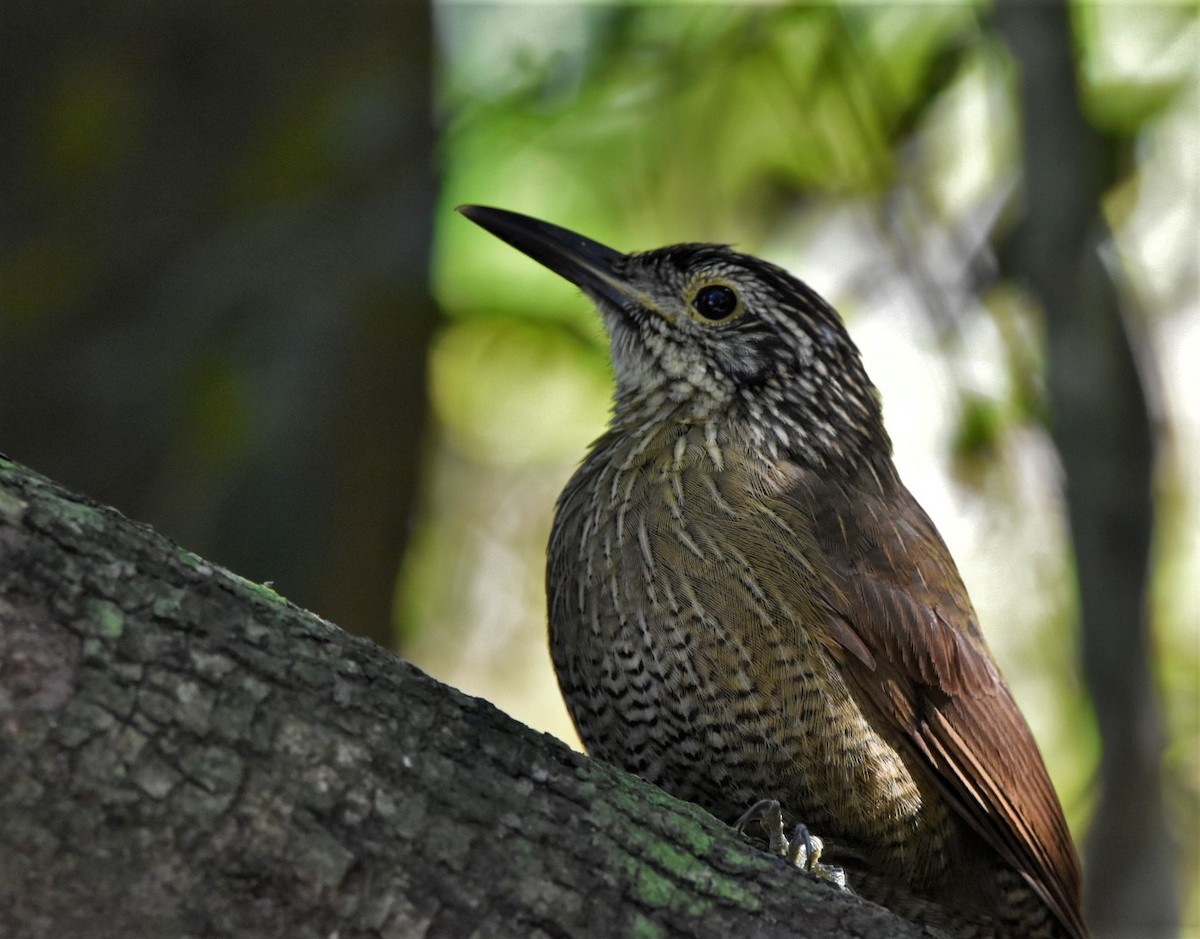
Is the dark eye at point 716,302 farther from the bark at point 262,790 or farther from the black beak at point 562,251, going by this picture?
the bark at point 262,790

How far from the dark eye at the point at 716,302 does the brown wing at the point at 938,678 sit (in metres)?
0.58

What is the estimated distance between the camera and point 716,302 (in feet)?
12.9

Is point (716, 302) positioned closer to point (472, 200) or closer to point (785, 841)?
point (785, 841)

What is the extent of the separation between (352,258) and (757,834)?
3.02 metres

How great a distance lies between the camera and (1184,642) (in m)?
7.00

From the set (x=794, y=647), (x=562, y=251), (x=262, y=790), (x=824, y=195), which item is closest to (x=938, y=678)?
(x=794, y=647)

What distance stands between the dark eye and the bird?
56 millimetres

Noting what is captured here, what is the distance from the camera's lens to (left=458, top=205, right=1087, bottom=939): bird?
3.08m

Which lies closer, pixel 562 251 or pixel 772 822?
pixel 772 822

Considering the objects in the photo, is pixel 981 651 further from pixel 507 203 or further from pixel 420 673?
pixel 507 203

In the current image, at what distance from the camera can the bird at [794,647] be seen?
3078 mm

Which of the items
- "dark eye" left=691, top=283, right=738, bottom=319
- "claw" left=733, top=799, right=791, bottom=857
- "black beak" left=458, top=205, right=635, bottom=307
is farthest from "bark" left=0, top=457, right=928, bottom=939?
"black beak" left=458, top=205, right=635, bottom=307

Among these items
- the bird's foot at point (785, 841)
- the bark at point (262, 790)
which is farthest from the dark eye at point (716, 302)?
the bark at point (262, 790)

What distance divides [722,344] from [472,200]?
2.91 metres
